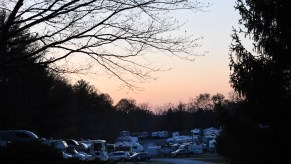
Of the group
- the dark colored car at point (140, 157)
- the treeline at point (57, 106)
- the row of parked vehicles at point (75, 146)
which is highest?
the treeline at point (57, 106)

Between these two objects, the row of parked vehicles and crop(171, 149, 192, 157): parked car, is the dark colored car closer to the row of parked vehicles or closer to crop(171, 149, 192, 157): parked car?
the row of parked vehicles

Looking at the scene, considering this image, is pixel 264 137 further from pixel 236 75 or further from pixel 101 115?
pixel 101 115

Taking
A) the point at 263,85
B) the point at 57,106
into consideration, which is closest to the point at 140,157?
the point at 57,106

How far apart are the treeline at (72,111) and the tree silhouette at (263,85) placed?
58.5 inches

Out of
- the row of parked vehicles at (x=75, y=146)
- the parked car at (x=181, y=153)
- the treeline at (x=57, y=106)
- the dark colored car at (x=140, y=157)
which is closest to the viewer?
the treeline at (x=57, y=106)

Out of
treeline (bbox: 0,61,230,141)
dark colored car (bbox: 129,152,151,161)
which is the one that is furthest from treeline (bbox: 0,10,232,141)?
dark colored car (bbox: 129,152,151,161)

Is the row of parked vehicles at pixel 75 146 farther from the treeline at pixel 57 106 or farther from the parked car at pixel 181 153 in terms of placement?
the parked car at pixel 181 153

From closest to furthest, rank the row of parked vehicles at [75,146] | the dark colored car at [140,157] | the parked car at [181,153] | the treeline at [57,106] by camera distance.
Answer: the treeline at [57,106], the row of parked vehicles at [75,146], the dark colored car at [140,157], the parked car at [181,153]

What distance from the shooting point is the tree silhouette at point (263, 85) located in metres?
13.9

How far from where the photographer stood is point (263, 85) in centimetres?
1402

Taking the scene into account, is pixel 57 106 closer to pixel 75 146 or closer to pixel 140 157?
pixel 140 157

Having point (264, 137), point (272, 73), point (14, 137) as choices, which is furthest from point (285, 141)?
point (14, 137)

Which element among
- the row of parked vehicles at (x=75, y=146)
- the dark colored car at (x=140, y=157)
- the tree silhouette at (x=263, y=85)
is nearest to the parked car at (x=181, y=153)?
the row of parked vehicles at (x=75, y=146)

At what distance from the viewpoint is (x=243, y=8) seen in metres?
15.3
